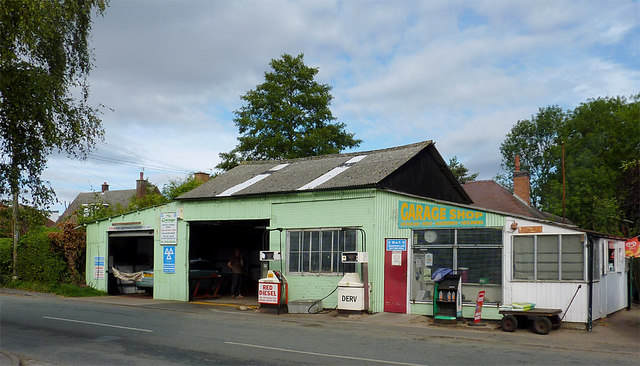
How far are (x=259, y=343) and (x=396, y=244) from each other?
734 centimetres

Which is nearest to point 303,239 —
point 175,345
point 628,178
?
point 175,345

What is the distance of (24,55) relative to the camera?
11.5 metres

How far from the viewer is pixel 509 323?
1469cm

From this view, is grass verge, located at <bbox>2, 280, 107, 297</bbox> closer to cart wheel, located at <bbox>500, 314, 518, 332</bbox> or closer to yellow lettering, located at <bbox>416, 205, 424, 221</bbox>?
yellow lettering, located at <bbox>416, 205, 424, 221</bbox>

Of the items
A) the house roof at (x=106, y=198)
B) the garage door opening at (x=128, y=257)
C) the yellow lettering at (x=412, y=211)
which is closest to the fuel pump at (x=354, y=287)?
the yellow lettering at (x=412, y=211)

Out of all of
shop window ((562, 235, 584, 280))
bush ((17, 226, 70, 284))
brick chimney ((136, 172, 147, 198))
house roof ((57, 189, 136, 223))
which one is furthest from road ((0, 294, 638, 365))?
house roof ((57, 189, 136, 223))

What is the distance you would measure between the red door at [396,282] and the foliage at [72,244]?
16.5 m

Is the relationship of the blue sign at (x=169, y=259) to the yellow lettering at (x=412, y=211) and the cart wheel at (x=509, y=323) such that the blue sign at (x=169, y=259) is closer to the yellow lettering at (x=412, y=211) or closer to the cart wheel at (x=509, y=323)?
the yellow lettering at (x=412, y=211)

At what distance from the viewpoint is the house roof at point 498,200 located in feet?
114

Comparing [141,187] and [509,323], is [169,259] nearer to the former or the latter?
[509,323]

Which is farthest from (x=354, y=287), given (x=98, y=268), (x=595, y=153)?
(x=595, y=153)

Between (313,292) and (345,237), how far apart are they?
2282mm

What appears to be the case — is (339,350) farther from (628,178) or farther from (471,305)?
(628,178)

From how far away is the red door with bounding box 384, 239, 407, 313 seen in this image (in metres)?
17.9
